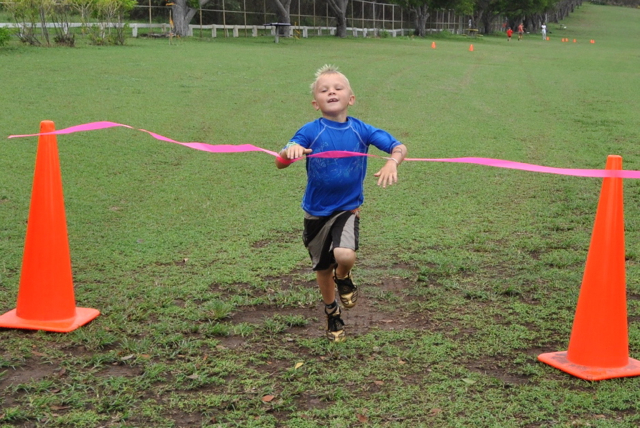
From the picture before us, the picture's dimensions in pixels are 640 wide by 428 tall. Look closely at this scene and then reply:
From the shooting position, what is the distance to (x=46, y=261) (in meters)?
4.37

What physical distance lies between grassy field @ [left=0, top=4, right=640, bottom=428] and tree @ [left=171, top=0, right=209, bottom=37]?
19.8 meters

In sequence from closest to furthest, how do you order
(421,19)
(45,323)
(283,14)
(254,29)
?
1. (45,323)
2. (283,14)
3. (254,29)
4. (421,19)

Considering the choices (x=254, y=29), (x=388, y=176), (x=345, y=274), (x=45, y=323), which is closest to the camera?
(x=388, y=176)

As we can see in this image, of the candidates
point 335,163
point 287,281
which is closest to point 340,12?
point 287,281

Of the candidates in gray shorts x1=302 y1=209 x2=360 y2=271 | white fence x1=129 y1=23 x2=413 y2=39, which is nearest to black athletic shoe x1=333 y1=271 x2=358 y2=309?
gray shorts x1=302 y1=209 x2=360 y2=271

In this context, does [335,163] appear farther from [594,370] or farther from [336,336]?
[594,370]

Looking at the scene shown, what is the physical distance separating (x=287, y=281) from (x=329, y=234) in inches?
48.2

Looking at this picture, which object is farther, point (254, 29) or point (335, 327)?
point (254, 29)

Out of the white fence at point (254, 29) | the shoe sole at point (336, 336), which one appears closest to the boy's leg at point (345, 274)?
the shoe sole at point (336, 336)

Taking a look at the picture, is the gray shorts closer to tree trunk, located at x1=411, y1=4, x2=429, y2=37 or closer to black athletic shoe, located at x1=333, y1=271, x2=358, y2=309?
black athletic shoe, located at x1=333, y1=271, x2=358, y2=309

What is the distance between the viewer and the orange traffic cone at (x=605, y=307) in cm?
381

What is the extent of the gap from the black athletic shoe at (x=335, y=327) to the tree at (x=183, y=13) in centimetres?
2928

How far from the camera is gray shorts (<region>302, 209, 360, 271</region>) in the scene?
4062 mm

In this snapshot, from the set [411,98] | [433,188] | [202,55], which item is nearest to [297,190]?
[433,188]
